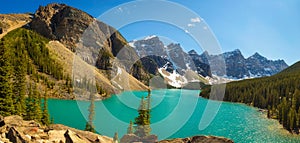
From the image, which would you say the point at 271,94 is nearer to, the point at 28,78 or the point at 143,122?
the point at 143,122

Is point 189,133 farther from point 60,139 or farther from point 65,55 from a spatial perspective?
point 65,55

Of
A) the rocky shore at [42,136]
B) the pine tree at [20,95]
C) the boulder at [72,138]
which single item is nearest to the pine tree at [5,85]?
the pine tree at [20,95]

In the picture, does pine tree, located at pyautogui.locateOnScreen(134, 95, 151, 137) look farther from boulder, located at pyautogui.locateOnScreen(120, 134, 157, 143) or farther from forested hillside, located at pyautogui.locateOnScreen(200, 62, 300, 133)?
forested hillside, located at pyautogui.locateOnScreen(200, 62, 300, 133)

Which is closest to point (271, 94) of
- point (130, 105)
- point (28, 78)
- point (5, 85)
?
point (130, 105)

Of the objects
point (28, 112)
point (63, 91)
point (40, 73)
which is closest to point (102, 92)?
point (63, 91)

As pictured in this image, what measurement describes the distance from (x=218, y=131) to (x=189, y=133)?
8478mm

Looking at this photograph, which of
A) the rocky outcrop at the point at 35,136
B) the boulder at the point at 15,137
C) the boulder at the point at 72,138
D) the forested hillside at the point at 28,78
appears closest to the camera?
the boulder at the point at 15,137

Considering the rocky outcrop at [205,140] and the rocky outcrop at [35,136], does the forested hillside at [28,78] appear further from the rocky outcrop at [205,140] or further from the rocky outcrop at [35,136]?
the rocky outcrop at [205,140]

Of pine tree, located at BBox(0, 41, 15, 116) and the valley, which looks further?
pine tree, located at BBox(0, 41, 15, 116)

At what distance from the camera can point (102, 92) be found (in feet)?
420

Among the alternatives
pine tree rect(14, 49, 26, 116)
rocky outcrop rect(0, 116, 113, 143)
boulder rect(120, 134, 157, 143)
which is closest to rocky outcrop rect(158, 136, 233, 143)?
rocky outcrop rect(0, 116, 113, 143)

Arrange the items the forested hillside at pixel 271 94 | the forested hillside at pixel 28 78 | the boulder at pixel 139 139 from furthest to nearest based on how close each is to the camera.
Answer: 1. the forested hillside at pixel 271 94
2. the forested hillside at pixel 28 78
3. the boulder at pixel 139 139

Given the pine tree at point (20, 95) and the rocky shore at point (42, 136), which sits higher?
the pine tree at point (20, 95)

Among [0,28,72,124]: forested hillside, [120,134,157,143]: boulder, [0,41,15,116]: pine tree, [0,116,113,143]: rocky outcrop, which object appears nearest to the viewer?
[0,116,113,143]: rocky outcrop
